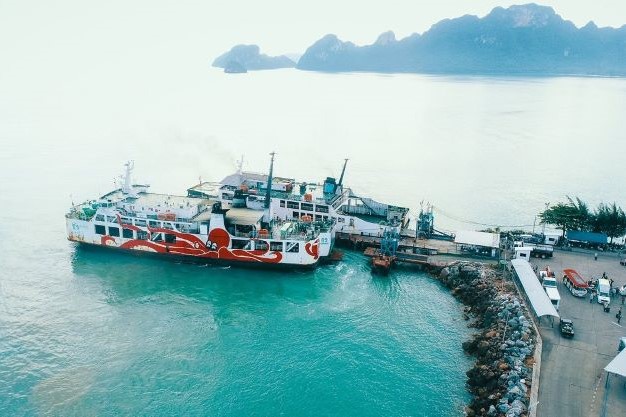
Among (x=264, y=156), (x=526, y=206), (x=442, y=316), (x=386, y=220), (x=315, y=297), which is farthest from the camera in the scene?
(x=264, y=156)

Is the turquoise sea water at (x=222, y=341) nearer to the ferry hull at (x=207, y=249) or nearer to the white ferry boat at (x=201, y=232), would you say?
the ferry hull at (x=207, y=249)

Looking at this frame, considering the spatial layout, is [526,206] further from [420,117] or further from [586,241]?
[420,117]

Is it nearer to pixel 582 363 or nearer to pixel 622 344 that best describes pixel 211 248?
pixel 582 363

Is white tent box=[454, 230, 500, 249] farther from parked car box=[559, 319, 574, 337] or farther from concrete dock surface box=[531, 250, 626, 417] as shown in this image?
parked car box=[559, 319, 574, 337]

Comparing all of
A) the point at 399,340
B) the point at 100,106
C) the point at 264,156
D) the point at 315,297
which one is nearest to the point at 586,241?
the point at 399,340

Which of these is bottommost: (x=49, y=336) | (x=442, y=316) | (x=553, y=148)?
(x=49, y=336)

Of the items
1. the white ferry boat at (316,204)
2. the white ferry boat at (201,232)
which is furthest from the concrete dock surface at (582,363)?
the white ferry boat at (201,232)

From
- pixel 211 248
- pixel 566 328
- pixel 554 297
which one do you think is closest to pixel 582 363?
pixel 566 328
